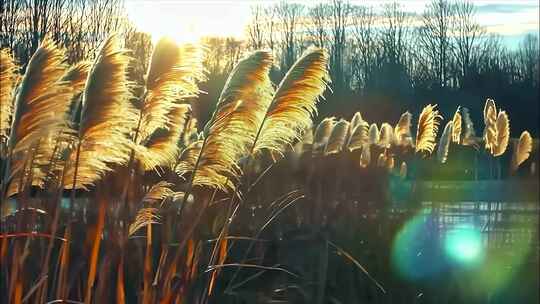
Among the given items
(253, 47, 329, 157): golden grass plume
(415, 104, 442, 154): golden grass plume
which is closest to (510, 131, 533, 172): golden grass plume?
(415, 104, 442, 154): golden grass plume

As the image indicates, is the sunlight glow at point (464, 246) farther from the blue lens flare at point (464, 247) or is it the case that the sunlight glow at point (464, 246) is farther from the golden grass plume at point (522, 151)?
the golden grass plume at point (522, 151)

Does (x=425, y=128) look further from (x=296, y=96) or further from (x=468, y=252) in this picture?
(x=296, y=96)

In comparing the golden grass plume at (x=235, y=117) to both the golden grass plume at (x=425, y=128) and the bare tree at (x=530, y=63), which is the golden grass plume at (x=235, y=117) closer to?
the golden grass plume at (x=425, y=128)

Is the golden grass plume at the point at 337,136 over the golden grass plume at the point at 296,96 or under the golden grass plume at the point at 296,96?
over

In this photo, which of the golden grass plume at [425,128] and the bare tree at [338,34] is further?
the bare tree at [338,34]

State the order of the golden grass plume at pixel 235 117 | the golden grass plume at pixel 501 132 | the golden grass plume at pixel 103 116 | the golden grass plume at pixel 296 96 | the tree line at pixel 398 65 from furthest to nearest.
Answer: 1. the tree line at pixel 398 65
2. the golden grass plume at pixel 501 132
3. the golden grass plume at pixel 296 96
4. the golden grass plume at pixel 235 117
5. the golden grass plume at pixel 103 116

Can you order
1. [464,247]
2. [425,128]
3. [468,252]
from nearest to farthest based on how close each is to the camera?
[425,128]
[468,252]
[464,247]

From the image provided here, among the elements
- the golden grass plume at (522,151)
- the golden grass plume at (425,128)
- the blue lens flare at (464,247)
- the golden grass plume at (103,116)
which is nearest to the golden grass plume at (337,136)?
the blue lens flare at (464,247)

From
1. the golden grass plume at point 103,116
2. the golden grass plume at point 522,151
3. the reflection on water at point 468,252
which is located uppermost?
the golden grass plume at point 522,151

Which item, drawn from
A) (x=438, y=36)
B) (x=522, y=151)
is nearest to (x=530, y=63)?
(x=438, y=36)

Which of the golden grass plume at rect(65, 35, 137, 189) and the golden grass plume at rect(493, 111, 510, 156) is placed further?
the golden grass plume at rect(493, 111, 510, 156)

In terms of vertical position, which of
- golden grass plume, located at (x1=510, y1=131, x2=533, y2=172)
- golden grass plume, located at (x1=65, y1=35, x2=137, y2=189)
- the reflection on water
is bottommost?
the reflection on water

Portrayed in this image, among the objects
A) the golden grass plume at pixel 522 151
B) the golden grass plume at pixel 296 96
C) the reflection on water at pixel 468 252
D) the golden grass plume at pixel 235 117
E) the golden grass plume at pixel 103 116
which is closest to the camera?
the golden grass plume at pixel 103 116

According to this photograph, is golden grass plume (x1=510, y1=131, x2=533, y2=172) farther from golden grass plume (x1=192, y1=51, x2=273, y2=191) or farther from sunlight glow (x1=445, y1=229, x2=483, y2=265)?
golden grass plume (x1=192, y1=51, x2=273, y2=191)
